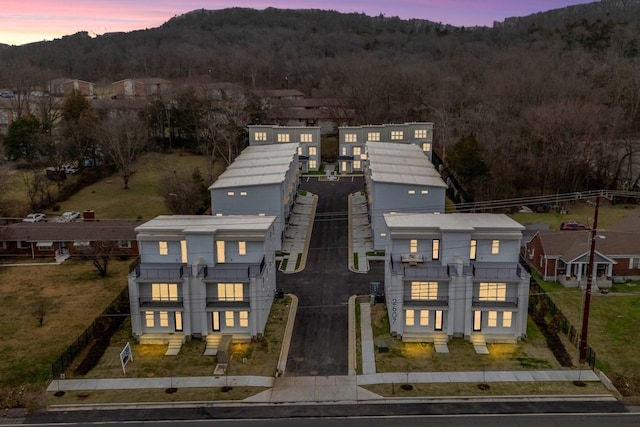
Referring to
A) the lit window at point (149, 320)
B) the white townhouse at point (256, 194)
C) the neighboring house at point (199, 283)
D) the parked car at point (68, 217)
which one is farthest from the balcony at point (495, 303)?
the parked car at point (68, 217)

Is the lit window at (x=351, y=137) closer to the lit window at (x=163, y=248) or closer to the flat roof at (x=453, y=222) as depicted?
the flat roof at (x=453, y=222)

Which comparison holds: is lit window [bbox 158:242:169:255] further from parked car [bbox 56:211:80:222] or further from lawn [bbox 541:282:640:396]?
parked car [bbox 56:211:80:222]

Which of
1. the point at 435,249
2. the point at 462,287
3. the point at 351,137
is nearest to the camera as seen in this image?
the point at 462,287

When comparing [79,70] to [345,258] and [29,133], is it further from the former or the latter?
[345,258]

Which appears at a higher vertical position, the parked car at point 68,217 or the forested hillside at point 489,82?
the forested hillside at point 489,82

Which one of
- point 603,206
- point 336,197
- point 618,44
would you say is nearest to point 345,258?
point 336,197

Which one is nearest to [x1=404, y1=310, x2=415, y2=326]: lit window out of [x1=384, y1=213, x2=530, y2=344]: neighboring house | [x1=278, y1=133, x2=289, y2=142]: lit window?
[x1=384, y1=213, x2=530, y2=344]: neighboring house

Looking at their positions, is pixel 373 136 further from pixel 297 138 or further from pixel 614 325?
pixel 614 325

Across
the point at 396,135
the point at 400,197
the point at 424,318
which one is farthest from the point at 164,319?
the point at 396,135
